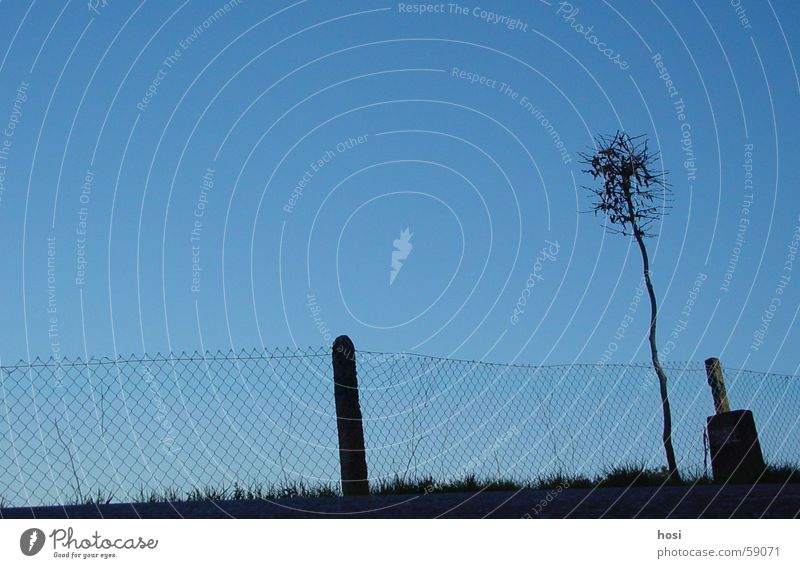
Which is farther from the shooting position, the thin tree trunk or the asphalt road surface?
the thin tree trunk

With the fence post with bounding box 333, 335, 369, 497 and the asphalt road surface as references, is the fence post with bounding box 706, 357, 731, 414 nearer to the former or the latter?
the asphalt road surface

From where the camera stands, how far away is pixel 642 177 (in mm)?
11898

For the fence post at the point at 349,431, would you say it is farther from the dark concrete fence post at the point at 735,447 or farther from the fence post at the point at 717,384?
the fence post at the point at 717,384

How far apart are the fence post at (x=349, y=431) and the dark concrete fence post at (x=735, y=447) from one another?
399cm
